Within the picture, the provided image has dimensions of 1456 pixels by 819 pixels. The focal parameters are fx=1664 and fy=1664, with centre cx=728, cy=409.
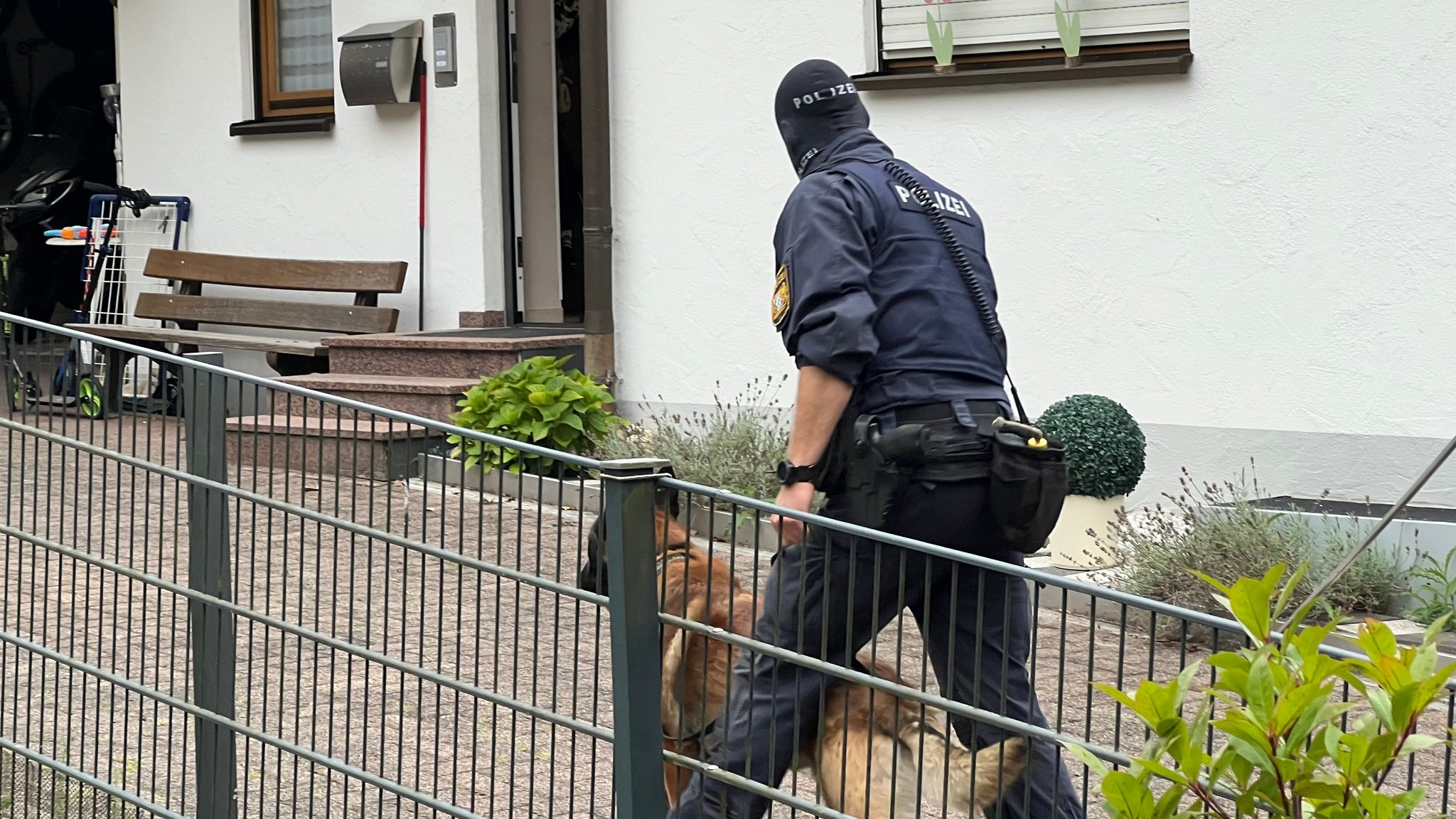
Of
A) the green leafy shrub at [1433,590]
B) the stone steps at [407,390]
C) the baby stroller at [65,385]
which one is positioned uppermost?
the baby stroller at [65,385]

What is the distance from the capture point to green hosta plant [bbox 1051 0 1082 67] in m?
7.72

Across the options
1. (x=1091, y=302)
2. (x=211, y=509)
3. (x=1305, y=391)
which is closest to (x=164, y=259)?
(x=1091, y=302)

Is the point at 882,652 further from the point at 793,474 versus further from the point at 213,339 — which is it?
the point at 213,339

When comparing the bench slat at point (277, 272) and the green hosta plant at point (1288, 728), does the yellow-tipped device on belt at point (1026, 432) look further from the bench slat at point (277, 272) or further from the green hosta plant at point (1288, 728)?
the bench slat at point (277, 272)

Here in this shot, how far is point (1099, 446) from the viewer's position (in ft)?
22.6

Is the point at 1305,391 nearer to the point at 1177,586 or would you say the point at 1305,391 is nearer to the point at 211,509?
the point at 1177,586

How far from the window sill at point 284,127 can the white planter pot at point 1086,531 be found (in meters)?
6.37

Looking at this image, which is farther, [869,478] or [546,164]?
[546,164]

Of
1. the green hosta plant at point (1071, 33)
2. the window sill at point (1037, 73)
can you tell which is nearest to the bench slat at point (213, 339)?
the window sill at point (1037, 73)

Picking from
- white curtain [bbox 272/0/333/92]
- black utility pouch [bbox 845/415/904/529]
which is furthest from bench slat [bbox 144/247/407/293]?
black utility pouch [bbox 845/415/904/529]

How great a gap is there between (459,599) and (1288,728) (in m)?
1.40

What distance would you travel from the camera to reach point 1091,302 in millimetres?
7801

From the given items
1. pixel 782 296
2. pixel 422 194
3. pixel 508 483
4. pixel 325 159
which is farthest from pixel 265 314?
pixel 508 483

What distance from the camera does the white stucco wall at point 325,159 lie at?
1051cm
